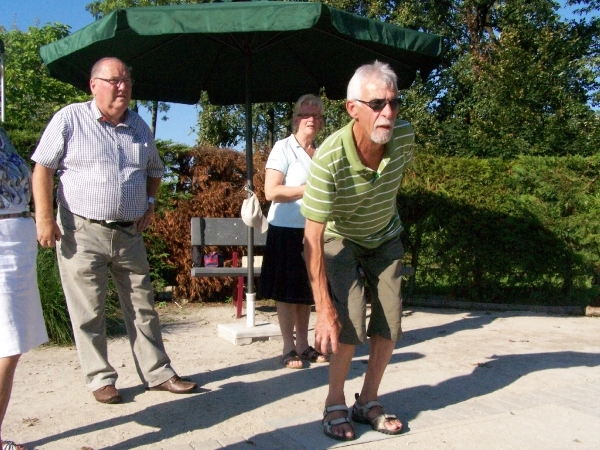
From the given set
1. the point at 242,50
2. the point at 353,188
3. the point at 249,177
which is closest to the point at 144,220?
the point at 353,188

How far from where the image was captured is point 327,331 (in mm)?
3242

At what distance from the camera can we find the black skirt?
16.3ft

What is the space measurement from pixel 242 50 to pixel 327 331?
3.26m

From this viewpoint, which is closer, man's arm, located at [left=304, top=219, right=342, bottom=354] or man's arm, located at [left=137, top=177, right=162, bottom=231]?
man's arm, located at [left=304, top=219, right=342, bottom=354]

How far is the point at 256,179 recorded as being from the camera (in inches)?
312

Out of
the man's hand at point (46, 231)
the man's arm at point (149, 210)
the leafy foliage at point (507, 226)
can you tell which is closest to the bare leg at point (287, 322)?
the man's arm at point (149, 210)

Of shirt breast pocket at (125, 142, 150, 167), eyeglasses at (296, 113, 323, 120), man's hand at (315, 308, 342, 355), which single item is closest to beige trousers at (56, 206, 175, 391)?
shirt breast pocket at (125, 142, 150, 167)

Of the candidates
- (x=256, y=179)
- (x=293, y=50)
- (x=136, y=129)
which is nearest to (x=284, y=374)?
(x=136, y=129)

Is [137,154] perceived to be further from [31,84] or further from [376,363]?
[31,84]

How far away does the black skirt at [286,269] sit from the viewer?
4961mm

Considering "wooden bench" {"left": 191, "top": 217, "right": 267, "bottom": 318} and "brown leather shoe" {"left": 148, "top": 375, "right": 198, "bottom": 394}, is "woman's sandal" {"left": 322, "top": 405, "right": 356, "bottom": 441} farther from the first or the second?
"wooden bench" {"left": 191, "top": 217, "right": 267, "bottom": 318}

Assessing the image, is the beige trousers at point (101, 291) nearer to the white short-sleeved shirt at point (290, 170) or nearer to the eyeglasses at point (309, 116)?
the white short-sleeved shirt at point (290, 170)

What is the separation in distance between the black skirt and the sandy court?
53cm

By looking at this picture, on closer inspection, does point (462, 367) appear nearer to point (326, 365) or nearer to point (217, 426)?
point (326, 365)
